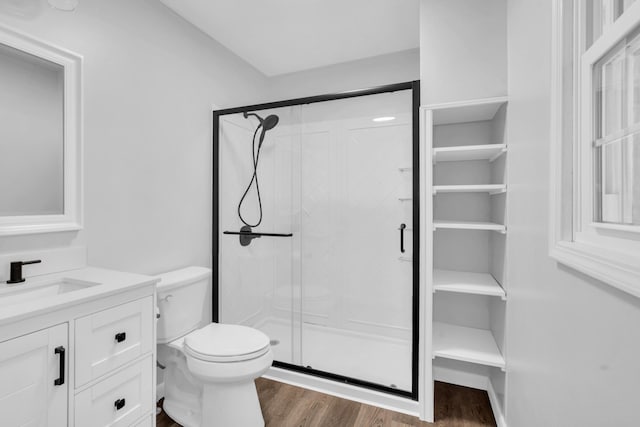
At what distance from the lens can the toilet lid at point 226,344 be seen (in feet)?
4.98

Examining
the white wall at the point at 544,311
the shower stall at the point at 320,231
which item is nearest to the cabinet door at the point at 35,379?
the shower stall at the point at 320,231

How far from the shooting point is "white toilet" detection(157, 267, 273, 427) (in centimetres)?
152

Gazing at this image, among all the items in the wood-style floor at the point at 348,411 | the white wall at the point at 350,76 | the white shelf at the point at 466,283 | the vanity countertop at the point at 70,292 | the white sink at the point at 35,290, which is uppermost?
the white wall at the point at 350,76

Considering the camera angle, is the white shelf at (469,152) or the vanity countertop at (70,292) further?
the white shelf at (469,152)

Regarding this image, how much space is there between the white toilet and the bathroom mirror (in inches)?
25.3

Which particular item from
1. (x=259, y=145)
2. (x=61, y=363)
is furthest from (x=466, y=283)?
(x=61, y=363)

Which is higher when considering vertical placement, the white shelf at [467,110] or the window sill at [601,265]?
the white shelf at [467,110]

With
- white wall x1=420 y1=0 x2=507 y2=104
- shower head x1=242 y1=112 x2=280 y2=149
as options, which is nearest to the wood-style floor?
shower head x1=242 y1=112 x2=280 y2=149

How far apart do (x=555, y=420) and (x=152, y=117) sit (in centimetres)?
238

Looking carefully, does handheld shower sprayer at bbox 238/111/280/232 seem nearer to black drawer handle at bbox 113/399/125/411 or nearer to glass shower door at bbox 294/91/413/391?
glass shower door at bbox 294/91/413/391

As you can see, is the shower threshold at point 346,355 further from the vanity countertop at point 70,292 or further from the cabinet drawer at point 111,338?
the vanity countertop at point 70,292

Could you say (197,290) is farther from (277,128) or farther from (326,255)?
(277,128)

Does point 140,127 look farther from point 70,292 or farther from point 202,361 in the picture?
point 202,361

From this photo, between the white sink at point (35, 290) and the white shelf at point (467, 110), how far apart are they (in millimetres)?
1979
